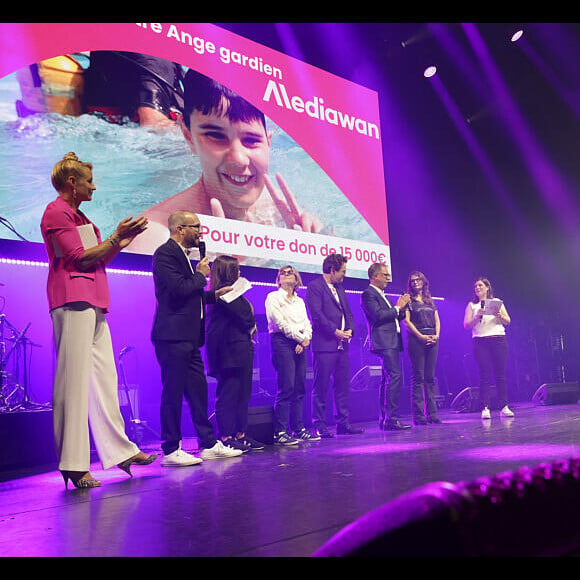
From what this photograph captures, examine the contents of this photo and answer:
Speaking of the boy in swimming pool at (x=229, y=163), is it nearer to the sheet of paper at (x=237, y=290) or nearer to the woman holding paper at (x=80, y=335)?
the sheet of paper at (x=237, y=290)

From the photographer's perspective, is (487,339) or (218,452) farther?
(487,339)

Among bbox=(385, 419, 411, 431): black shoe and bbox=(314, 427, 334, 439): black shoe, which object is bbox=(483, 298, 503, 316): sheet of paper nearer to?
bbox=(385, 419, 411, 431): black shoe

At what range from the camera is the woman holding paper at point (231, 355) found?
163 inches

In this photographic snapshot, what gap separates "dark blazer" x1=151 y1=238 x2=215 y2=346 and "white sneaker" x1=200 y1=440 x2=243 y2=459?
2.17ft

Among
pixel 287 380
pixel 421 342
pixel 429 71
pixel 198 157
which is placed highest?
pixel 429 71

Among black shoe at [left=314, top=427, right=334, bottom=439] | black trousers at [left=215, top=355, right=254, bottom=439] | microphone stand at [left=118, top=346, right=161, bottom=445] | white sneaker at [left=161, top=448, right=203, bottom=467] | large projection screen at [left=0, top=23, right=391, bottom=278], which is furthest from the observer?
microphone stand at [left=118, top=346, right=161, bottom=445]

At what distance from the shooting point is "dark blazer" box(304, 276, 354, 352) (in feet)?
17.2

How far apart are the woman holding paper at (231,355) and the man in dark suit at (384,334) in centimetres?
161

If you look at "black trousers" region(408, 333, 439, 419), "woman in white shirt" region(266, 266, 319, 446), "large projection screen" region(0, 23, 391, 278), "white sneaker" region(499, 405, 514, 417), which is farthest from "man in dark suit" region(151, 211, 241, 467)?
"white sneaker" region(499, 405, 514, 417)

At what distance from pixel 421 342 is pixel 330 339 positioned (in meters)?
1.20

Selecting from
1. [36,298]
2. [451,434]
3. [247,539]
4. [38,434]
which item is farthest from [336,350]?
[247,539]

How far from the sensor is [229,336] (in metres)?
4.23

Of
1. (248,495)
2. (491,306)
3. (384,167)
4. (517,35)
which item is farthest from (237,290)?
(517,35)

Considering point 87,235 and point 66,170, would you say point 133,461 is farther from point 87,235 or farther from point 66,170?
point 66,170
